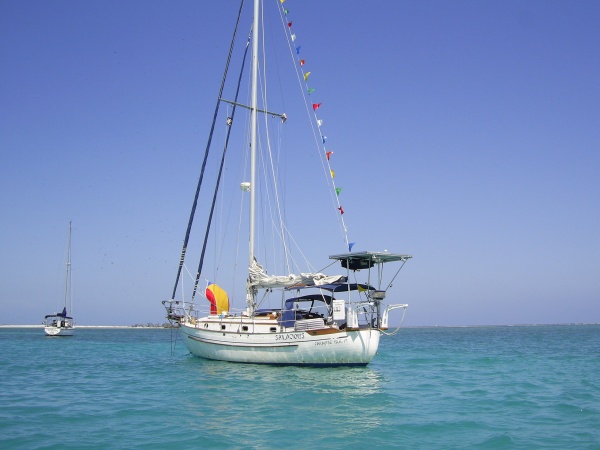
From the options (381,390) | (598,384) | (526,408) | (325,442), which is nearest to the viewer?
(325,442)

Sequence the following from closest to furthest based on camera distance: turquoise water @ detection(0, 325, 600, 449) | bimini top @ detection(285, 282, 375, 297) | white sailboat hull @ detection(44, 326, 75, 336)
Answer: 1. turquoise water @ detection(0, 325, 600, 449)
2. bimini top @ detection(285, 282, 375, 297)
3. white sailboat hull @ detection(44, 326, 75, 336)

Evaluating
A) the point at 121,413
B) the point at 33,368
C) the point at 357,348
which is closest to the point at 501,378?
the point at 357,348

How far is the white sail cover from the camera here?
26.0m

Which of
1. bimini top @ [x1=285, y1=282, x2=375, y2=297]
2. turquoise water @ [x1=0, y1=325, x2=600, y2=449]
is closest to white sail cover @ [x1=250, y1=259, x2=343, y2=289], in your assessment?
bimini top @ [x1=285, y1=282, x2=375, y2=297]

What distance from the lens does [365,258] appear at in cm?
2477

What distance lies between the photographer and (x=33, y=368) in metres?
27.4

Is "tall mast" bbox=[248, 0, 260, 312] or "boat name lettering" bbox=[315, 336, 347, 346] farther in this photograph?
"tall mast" bbox=[248, 0, 260, 312]

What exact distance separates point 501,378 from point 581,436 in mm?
11669

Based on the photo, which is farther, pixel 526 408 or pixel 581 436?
pixel 526 408

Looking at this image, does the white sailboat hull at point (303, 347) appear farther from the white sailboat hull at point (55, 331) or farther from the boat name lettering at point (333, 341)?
the white sailboat hull at point (55, 331)

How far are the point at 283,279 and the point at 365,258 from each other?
15.8 feet

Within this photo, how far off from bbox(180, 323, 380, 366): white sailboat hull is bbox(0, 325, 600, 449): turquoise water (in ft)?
1.94

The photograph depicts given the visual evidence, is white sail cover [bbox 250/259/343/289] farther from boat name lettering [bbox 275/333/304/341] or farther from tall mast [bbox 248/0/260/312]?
boat name lettering [bbox 275/333/304/341]

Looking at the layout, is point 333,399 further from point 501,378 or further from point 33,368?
point 33,368
